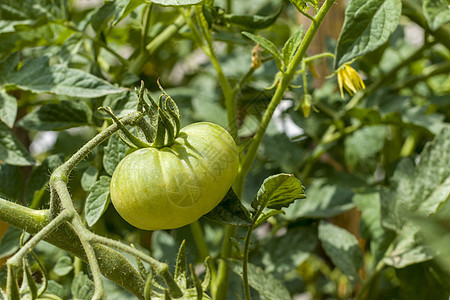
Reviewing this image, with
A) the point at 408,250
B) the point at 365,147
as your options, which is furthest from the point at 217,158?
the point at 365,147

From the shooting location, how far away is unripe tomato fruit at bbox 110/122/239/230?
0.37 metres

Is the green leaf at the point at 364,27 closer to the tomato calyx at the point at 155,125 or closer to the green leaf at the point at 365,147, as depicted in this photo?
the tomato calyx at the point at 155,125

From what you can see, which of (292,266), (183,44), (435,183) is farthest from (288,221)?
(183,44)

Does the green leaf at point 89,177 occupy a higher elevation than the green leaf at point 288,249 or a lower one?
higher

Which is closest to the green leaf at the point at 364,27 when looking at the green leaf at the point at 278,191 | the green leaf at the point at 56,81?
the green leaf at the point at 278,191

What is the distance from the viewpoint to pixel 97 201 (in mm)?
472

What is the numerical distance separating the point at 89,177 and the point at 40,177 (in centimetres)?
8

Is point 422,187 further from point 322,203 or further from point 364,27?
point 364,27

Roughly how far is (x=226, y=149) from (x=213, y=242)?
404mm

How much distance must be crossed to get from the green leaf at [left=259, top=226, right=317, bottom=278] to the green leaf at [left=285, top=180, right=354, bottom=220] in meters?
0.02

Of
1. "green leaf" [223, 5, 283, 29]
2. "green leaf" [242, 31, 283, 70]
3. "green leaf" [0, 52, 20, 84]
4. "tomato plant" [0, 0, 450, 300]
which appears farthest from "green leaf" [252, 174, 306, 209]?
"green leaf" [0, 52, 20, 84]

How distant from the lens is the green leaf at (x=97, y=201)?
464 millimetres

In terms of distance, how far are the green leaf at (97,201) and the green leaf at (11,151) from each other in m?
0.10

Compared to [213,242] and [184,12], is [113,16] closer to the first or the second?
[184,12]
